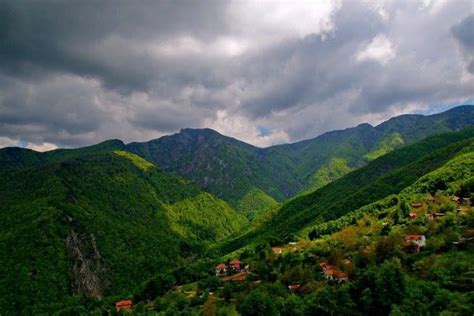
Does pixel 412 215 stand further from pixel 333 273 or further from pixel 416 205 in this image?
pixel 333 273

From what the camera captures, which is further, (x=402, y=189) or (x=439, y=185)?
(x=402, y=189)

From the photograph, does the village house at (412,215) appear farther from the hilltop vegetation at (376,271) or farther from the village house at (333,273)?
the village house at (333,273)

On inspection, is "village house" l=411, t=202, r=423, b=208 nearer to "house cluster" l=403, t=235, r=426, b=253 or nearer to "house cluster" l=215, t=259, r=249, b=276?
"house cluster" l=403, t=235, r=426, b=253

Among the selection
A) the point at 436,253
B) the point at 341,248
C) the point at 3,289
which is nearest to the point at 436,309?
the point at 436,253

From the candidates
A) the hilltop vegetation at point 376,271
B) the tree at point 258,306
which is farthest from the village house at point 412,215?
the tree at point 258,306

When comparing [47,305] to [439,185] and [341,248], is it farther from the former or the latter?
[439,185]
